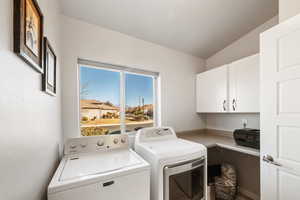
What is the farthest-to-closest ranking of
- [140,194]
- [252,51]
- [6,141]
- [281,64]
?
[252,51]
[281,64]
[140,194]
[6,141]

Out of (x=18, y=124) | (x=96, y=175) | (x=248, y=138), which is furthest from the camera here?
(x=248, y=138)

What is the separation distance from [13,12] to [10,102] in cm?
35

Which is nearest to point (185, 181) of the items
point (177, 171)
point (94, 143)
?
point (177, 171)

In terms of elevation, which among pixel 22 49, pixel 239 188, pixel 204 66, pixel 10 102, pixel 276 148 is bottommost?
pixel 239 188

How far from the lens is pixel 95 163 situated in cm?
116

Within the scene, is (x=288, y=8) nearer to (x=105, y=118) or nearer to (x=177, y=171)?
(x=177, y=171)

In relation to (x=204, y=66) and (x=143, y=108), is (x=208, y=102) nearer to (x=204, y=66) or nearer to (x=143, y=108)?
(x=204, y=66)

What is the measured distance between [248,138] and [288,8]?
140 centimetres

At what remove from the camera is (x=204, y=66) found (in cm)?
280

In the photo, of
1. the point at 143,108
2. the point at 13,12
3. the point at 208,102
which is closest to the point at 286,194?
the point at 208,102

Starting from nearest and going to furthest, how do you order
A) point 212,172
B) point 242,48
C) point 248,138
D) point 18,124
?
point 18,124
point 248,138
point 212,172
point 242,48

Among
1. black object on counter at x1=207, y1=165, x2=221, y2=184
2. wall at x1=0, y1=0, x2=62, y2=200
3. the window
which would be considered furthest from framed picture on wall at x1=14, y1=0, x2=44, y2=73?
black object on counter at x1=207, y1=165, x2=221, y2=184

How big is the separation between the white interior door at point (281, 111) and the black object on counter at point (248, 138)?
0.35 meters

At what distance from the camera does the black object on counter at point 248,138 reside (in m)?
1.61
